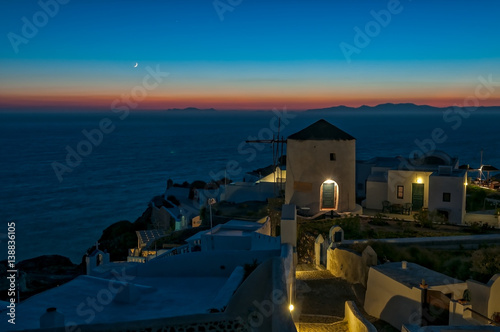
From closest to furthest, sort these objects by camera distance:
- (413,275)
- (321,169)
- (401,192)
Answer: (413,275) < (321,169) < (401,192)

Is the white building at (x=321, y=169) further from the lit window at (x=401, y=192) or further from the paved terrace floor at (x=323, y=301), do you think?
the paved terrace floor at (x=323, y=301)

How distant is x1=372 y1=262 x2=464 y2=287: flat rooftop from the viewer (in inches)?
357

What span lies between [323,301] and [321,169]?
28.5 feet

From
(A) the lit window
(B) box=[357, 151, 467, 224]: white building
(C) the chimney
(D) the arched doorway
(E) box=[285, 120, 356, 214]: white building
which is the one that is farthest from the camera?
(A) the lit window

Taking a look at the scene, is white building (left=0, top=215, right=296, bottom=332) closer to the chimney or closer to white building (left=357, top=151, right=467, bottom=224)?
the chimney

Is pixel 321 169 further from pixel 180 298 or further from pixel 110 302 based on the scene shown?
pixel 110 302

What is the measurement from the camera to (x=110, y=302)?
7.23 meters

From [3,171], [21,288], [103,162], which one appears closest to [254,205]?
[21,288]

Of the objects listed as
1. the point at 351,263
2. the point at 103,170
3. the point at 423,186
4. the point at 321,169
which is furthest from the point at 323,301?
the point at 103,170

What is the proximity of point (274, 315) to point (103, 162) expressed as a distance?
84.8 metres

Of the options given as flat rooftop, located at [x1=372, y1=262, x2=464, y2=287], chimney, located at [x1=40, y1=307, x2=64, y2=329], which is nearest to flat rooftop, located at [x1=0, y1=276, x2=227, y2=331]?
chimney, located at [x1=40, y1=307, x2=64, y2=329]

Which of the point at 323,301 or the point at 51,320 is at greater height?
the point at 51,320

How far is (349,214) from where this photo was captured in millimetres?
17906

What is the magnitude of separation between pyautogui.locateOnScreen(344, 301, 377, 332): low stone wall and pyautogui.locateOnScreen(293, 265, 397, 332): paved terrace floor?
Result: 0.73ft
